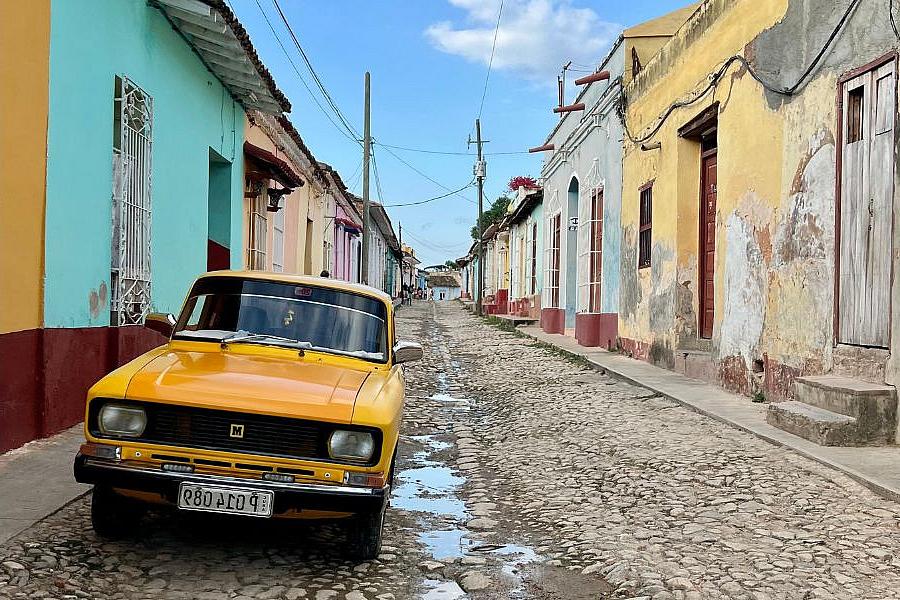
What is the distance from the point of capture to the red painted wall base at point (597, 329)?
15332 millimetres

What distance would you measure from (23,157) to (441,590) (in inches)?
167

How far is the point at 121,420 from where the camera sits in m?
3.85

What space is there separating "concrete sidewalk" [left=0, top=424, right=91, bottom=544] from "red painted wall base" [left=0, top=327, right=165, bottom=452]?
5.3 inches

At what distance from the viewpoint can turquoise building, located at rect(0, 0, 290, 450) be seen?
6.29 metres

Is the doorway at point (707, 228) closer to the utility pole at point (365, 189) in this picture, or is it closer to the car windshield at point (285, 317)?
the car windshield at point (285, 317)

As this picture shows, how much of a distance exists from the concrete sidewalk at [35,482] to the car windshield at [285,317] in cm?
117

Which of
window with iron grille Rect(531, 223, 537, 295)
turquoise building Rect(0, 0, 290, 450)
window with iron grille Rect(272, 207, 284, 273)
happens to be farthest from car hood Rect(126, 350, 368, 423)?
window with iron grille Rect(531, 223, 537, 295)

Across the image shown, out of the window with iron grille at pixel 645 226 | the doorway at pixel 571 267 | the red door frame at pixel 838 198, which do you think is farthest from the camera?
the doorway at pixel 571 267

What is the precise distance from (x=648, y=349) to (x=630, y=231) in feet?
8.14

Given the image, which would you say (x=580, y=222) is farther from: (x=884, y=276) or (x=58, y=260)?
(x=58, y=260)

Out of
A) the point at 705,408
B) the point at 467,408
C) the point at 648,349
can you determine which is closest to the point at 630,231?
the point at 648,349

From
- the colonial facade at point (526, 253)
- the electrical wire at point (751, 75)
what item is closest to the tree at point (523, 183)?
the colonial facade at point (526, 253)

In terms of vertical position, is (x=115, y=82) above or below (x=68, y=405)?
above

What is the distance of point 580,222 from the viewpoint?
63.0 ft
